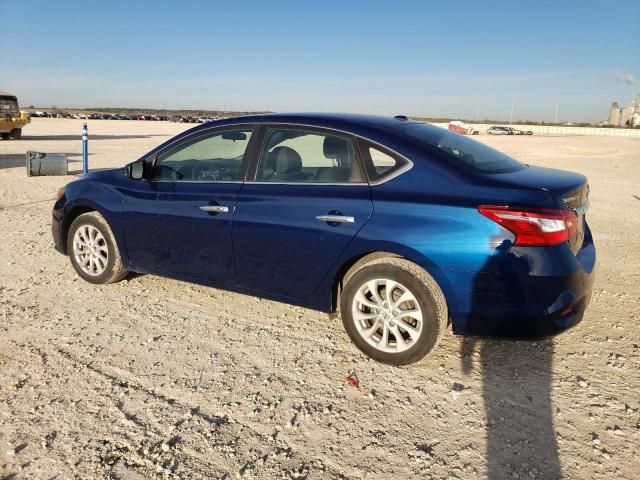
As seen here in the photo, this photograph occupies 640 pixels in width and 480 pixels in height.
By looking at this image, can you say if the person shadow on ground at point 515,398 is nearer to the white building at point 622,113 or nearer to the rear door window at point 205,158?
the rear door window at point 205,158

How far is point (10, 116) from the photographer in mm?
23047

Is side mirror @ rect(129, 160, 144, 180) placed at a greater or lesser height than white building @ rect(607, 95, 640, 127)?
lesser

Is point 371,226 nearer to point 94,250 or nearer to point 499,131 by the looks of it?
point 94,250

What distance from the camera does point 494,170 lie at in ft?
11.1

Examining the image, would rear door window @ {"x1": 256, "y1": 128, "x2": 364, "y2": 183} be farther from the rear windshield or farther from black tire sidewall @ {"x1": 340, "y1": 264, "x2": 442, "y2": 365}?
black tire sidewall @ {"x1": 340, "y1": 264, "x2": 442, "y2": 365}

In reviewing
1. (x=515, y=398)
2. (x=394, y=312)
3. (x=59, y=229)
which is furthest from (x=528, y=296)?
(x=59, y=229)

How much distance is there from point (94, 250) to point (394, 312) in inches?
116

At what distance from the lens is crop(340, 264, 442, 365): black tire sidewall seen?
315 cm

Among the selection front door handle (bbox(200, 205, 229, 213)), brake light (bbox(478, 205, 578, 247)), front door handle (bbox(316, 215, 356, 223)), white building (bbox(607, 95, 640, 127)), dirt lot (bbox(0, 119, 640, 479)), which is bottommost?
dirt lot (bbox(0, 119, 640, 479))

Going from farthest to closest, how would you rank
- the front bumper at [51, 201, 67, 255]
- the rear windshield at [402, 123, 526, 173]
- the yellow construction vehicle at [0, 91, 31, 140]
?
the yellow construction vehicle at [0, 91, 31, 140] → the front bumper at [51, 201, 67, 255] → the rear windshield at [402, 123, 526, 173]

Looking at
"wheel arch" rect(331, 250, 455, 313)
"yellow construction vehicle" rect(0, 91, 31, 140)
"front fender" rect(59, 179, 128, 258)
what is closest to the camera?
"wheel arch" rect(331, 250, 455, 313)

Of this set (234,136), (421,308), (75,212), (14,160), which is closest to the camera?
(421,308)

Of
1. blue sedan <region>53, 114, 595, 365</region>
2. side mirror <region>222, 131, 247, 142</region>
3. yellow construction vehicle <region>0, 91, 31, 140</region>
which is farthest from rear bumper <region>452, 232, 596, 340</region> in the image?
yellow construction vehicle <region>0, 91, 31, 140</region>

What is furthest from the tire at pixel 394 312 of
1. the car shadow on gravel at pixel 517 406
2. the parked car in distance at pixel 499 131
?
the parked car in distance at pixel 499 131
